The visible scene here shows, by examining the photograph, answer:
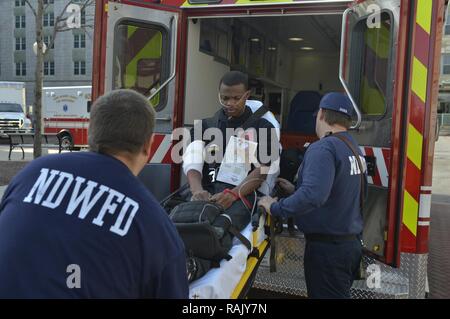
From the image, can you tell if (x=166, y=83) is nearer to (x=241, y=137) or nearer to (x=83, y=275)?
(x=241, y=137)

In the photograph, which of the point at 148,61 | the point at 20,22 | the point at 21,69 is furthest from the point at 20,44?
the point at 148,61

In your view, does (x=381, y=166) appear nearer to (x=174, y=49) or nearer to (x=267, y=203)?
(x=267, y=203)

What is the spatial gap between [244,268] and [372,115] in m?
1.55

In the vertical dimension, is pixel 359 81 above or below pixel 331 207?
above

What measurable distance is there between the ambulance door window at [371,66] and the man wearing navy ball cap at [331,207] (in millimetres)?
701

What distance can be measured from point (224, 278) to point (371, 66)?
2008 millimetres

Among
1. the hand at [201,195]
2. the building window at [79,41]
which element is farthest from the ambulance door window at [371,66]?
the building window at [79,41]

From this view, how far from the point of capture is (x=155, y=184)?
4074 mm

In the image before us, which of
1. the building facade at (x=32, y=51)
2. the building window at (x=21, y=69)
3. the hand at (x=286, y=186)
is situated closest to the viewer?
the hand at (x=286, y=186)

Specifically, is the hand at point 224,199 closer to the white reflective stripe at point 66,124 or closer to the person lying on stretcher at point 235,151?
the person lying on stretcher at point 235,151

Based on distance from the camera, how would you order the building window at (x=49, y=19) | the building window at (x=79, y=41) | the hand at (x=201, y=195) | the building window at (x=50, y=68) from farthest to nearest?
the building window at (x=50, y=68), the building window at (x=79, y=41), the building window at (x=49, y=19), the hand at (x=201, y=195)

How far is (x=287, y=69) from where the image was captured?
9.26 meters

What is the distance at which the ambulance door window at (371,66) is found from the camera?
3127mm

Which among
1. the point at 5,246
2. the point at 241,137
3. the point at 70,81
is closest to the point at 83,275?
the point at 5,246
